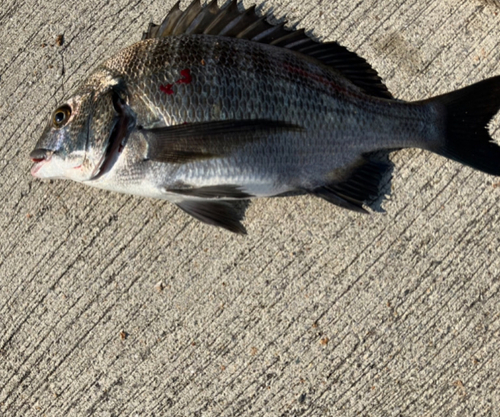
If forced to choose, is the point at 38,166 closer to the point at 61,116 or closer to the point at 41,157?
the point at 41,157

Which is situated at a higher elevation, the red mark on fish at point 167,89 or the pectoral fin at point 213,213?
the red mark on fish at point 167,89

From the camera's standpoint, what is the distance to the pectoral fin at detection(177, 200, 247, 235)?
83.2 inches

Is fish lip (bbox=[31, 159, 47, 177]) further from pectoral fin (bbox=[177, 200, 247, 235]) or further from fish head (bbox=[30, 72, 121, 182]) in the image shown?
pectoral fin (bbox=[177, 200, 247, 235])

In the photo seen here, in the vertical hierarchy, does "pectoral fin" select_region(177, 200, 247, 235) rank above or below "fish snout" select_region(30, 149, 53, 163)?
below

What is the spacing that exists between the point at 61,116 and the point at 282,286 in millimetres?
1341

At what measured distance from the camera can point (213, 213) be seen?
2121 mm

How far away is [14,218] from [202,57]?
4.52 feet

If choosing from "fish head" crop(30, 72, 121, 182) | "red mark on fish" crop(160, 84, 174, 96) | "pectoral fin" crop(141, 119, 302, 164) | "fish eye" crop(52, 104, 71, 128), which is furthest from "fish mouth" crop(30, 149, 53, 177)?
"red mark on fish" crop(160, 84, 174, 96)

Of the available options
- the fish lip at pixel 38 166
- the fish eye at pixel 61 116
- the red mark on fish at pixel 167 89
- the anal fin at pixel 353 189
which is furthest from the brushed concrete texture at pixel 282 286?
the red mark on fish at pixel 167 89

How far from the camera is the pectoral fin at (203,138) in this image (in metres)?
1.91

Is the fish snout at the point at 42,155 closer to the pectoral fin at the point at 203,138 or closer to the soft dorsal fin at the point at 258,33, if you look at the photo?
the pectoral fin at the point at 203,138

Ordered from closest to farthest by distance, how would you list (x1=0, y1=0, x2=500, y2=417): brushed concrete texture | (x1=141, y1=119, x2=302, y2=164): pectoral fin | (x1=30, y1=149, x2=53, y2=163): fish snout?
(x1=141, y1=119, x2=302, y2=164): pectoral fin → (x1=30, y1=149, x2=53, y2=163): fish snout → (x1=0, y1=0, x2=500, y2=417): brushed concrete texture

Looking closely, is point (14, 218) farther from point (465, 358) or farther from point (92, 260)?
point (465, 358)

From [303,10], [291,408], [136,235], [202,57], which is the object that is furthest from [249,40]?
[291,408]
